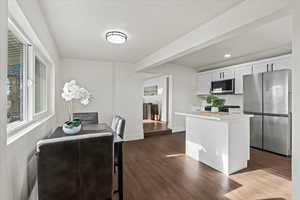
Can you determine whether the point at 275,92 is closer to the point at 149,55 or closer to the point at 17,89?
the point at 149,55

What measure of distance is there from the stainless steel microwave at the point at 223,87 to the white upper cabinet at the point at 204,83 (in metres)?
0.28

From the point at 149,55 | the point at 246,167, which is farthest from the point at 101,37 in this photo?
the point at 246,167

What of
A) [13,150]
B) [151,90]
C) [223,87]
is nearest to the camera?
[13,150]

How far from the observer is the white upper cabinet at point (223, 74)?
15.8ft

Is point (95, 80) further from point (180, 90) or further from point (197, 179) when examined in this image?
point (197, 179)

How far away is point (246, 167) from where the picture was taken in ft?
9.41

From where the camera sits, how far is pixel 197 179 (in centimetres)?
246

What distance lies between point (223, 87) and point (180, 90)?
154 centimetres

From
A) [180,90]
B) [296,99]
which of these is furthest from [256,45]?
[180,90]

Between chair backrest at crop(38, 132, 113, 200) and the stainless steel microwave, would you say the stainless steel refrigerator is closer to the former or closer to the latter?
the stainless steel microwave

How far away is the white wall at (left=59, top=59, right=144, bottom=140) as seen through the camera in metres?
4.38

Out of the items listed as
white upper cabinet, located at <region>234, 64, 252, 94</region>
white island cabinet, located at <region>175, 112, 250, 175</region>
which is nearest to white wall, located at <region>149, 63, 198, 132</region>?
white upper cabinet, located at <region>234, 64, 252, 94</region>

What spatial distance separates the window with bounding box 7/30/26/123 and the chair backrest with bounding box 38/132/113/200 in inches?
22.6

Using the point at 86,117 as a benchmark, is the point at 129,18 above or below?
above
